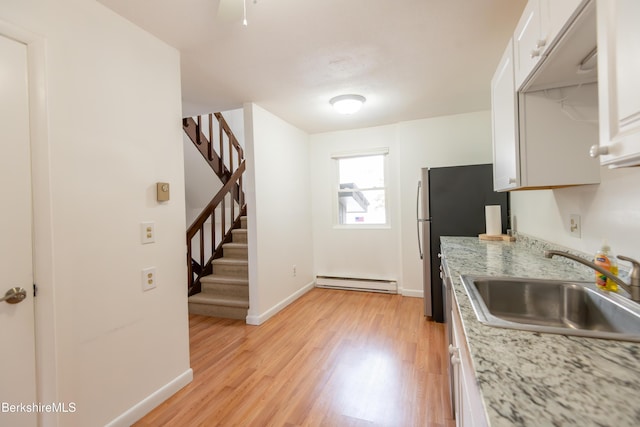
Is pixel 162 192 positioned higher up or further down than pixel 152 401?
higher up

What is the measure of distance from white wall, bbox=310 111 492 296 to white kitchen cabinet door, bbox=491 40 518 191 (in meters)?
1.69

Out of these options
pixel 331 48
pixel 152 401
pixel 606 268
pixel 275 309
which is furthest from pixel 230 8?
pixel 275 309

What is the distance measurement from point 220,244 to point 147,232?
235 centimetres

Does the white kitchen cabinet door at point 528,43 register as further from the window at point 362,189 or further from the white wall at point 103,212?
the window at point 362,189

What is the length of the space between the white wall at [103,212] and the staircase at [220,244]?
145 centimetres

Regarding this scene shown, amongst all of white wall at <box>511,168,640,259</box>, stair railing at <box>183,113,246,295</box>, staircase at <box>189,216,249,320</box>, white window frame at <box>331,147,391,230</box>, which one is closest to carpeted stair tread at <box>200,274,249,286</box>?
staircase at <box>189,216,249,320</box>

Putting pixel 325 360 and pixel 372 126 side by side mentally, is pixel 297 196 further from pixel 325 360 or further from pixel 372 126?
pixel 325 360

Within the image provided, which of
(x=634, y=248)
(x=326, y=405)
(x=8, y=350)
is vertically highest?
(x=634, y=248)

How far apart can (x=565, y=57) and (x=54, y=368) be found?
267 cm

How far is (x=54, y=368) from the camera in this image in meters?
1.32

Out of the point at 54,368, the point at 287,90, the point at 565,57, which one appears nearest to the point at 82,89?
the point at 54,368

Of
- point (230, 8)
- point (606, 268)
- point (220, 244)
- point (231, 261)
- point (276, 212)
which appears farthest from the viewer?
point (220, 244)

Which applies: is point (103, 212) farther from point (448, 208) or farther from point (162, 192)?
point (448, 208)

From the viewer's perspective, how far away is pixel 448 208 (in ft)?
10.0
